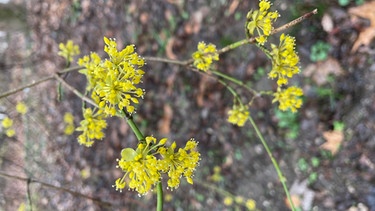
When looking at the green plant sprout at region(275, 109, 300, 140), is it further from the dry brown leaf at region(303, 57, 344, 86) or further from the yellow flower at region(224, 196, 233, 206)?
the yellow flower at region(224, 196, 233, 206)

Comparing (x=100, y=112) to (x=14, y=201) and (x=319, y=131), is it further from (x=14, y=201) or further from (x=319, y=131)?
(x=14, y=201)

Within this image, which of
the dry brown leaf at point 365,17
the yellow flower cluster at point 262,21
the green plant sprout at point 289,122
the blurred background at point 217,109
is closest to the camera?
the yellow flower cluster at point 262,21

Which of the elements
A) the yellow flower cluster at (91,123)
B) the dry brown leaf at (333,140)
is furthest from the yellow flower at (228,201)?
the yellow flower cluster at (91,123)

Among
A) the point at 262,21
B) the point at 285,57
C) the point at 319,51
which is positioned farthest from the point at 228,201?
the point at 262,21

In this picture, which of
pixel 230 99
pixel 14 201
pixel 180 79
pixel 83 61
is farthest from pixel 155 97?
pixel 14 201

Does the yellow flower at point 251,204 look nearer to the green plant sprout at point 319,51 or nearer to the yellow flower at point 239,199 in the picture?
the yellow flower at point 239,199

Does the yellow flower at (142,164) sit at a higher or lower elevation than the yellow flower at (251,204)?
lower

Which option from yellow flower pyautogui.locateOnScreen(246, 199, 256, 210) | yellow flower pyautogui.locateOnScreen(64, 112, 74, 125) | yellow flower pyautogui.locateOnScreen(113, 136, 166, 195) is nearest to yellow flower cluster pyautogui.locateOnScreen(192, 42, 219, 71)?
yellow flower pyautogui.locateOnScreen(113, 136, 166, 195)

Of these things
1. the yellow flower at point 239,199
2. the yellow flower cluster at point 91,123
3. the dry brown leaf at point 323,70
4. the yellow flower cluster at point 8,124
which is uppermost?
the yellow flower cluster at point 8,124
